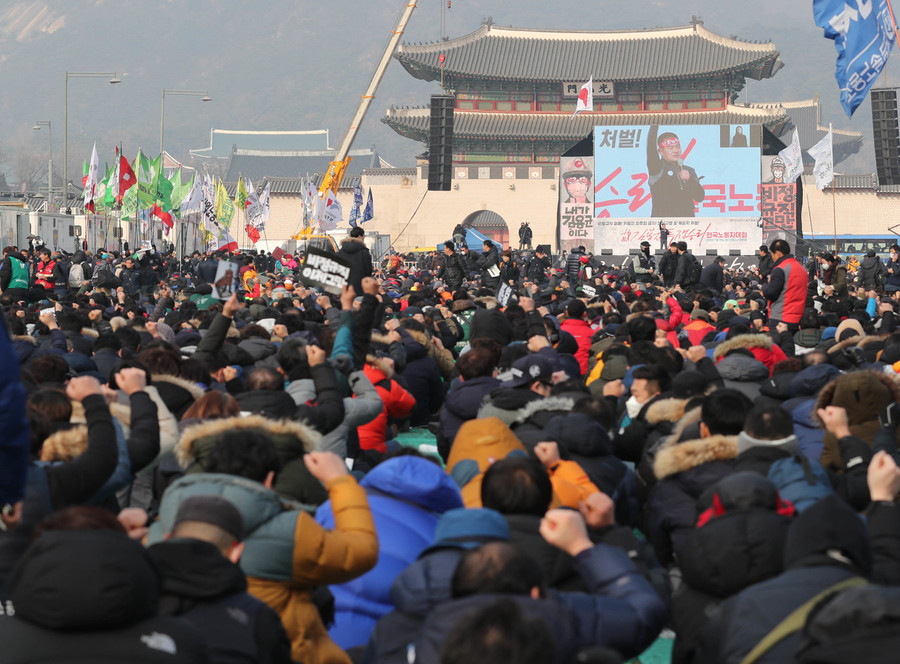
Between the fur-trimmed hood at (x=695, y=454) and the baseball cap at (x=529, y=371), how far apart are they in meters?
1.80

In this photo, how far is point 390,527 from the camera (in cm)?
389

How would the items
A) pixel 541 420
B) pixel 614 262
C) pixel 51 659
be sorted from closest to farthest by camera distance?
pixel 51 659
pixel 541 420
pixel 614 262

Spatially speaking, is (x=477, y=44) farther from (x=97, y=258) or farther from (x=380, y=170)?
(x=97, y=258)

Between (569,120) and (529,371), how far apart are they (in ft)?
175

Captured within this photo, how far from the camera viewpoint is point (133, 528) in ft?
12.3

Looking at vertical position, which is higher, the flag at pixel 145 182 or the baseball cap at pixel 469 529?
the flag at pixel 145 182

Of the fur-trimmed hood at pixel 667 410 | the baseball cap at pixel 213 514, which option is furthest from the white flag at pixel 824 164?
the baseball cap at pixel 213 514

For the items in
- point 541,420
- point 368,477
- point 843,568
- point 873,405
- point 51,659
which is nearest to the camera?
point 51,659

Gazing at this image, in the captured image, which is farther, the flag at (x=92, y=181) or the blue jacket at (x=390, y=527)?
the flag at (x=92, y=181)

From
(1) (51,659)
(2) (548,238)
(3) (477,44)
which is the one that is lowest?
(1) (51,659)

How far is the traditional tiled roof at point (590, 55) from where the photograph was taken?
58.7 metres

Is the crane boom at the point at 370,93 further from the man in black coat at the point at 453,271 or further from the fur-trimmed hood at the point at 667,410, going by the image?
the fur-trimmed hood at the point at 667,410

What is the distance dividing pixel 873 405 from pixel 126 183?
30.0 meters

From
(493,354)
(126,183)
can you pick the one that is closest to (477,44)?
(126,183)
